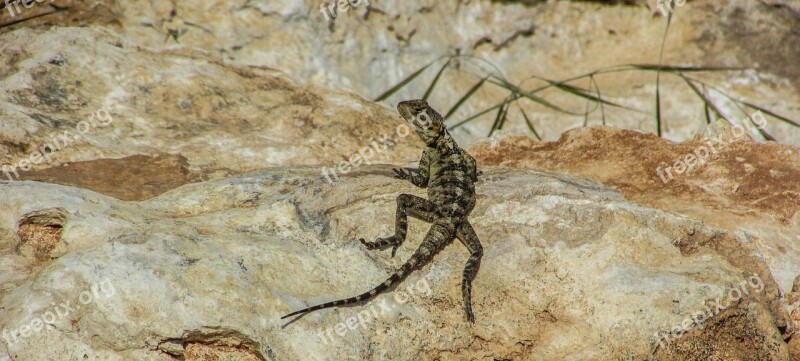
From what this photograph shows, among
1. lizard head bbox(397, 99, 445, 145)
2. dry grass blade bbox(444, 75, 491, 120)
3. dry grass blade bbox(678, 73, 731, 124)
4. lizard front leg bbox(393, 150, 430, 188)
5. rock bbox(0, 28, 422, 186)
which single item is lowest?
dry grass blade bbox(678, 73, 731, 124)

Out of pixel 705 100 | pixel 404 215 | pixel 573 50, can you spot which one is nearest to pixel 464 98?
pixel 573 50

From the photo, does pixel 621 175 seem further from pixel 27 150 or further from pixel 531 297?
pixel 27 150

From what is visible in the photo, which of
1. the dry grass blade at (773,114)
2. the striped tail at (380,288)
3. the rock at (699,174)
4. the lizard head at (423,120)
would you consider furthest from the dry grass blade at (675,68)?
the striped tail at (380,288)

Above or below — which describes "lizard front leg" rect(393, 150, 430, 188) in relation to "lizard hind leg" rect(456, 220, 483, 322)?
above

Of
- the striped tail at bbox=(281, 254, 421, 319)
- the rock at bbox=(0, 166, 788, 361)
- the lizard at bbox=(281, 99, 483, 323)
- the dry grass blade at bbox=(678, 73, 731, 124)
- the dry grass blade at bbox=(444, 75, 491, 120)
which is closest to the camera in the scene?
the rock at bbox=(0, 166, 788, 361)

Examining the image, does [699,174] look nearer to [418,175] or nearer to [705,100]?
[418,175]

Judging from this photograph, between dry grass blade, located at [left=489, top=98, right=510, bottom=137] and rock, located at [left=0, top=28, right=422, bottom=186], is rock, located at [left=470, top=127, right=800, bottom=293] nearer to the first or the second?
dry grass blade, located at [left=489, top=98, right=510, bottom=137]

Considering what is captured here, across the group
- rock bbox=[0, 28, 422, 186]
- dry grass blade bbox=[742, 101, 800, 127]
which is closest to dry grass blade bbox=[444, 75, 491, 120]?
rock bbox=[0, 28, 422, 186]
